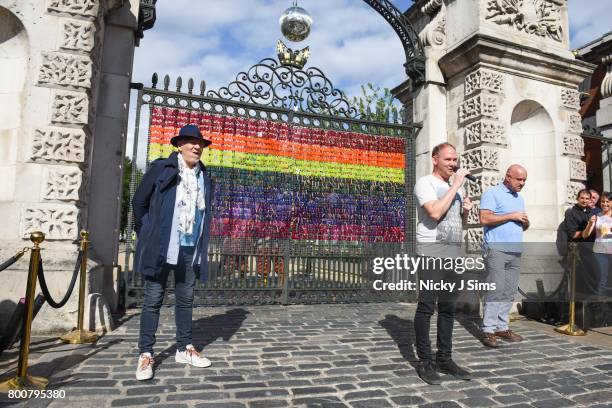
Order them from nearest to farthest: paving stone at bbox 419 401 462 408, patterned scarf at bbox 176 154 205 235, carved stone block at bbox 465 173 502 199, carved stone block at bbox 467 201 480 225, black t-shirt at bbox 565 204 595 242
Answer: paving stone at bbox 419 401 462 408 < patterned scarf at bbox 176 154 205 235 < black t-shirt at bbox 565 204 595 242 < carved stone block at bbox 465 173 502 199 < carved stone block at bbox 467 201 480 225

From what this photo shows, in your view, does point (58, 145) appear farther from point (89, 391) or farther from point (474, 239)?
point (474, 239)

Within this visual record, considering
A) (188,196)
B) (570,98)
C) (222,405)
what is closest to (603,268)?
(570,98)

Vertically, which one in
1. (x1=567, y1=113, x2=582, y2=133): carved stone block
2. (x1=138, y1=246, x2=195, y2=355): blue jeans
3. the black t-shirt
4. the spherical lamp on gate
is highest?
the spherical lamp on gate

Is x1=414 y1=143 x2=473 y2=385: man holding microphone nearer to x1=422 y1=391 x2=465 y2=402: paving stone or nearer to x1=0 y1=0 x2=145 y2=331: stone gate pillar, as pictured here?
x1=422 y1=391 x2=465 y2=402: paving stone

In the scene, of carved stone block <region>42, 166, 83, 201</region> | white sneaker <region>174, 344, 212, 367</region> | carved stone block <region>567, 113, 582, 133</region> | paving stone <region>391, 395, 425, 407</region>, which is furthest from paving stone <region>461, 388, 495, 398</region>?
carved stone block <region>567, 113, 582, 133</region>

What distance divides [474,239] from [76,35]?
21.5 ft

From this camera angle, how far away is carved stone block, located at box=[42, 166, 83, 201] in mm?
4824

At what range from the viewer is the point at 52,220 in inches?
189

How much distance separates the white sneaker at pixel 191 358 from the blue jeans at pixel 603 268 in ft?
19.1

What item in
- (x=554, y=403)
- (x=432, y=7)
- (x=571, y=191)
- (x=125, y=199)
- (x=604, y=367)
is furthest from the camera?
(x=125, y=199)

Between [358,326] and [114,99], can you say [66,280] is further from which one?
[358,326]

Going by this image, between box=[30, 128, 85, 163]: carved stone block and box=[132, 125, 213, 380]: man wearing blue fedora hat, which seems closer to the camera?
box=[132, 125, 213, 380]: man wearing blue fedora hat

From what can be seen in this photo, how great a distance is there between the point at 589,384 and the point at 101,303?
16.8 ft

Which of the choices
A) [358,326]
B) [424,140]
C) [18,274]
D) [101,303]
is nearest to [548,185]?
[424,140]
